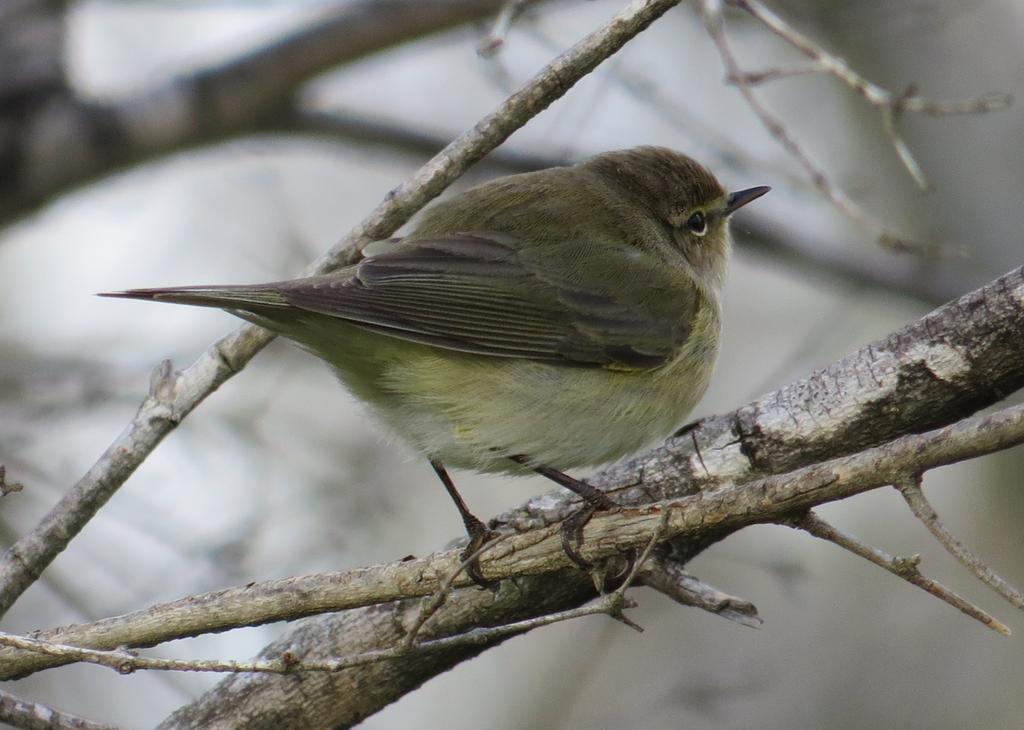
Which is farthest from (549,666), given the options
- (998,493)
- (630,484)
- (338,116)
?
(630,484)

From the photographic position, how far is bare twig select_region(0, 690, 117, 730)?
2.79 meters

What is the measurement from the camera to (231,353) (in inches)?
136

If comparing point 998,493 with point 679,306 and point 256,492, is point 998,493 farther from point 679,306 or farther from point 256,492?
point 256,492

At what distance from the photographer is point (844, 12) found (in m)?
7.67

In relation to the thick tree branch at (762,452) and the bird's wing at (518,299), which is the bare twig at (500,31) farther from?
the thick tree branch at (762,452)

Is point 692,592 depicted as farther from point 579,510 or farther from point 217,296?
point 217,296

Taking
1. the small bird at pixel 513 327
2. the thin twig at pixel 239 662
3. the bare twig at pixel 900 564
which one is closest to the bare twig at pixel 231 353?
the small bird at pixel 513 327

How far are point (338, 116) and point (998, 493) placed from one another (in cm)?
494

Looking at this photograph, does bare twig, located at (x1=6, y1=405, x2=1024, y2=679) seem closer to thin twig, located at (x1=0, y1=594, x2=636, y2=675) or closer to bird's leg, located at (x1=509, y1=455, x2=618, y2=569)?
bird's leg, located at (x1=509, y1=455, x2=618, y2=569)

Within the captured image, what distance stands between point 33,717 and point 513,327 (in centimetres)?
190

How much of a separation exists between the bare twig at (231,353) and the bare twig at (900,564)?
4.61 feet

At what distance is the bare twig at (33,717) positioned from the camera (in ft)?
9.14

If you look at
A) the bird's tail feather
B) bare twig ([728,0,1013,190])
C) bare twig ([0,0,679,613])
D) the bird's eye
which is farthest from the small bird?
bare twig ([728,0,1013,190])

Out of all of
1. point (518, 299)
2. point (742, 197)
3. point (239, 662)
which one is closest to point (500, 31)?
point (518, 299)
